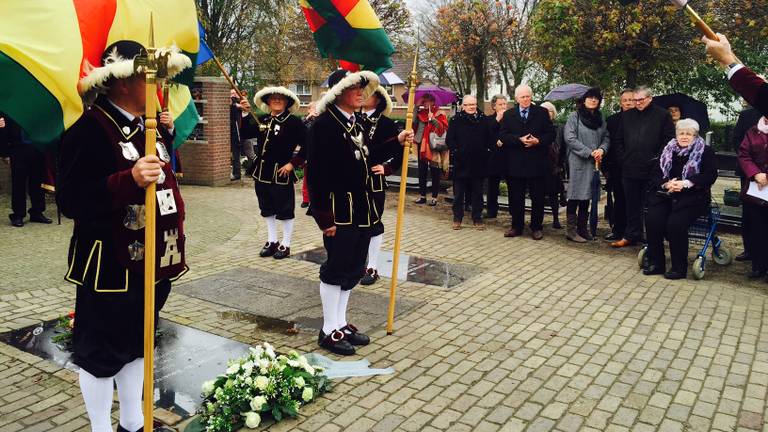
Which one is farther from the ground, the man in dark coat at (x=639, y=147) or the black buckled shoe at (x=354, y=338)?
the man in dark coat at (x=639, y=147)

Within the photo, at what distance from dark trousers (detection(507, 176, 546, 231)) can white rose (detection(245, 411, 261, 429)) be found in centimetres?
655

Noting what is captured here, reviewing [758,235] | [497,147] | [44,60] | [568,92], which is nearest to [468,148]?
[497,147]

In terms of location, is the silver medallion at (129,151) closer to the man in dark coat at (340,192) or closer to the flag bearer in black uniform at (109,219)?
the flag bearer in black uniform at (109,219)

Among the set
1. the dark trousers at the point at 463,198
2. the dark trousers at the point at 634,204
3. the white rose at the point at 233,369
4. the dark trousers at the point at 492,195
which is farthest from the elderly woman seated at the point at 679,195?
the white rose at the point at 233,369

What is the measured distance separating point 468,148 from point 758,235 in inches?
166

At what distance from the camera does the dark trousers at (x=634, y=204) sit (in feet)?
29.7

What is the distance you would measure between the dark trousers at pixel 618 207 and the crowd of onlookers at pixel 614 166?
0.6 inches

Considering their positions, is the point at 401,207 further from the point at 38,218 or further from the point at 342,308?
the point at 38,218

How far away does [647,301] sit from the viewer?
21.9 ft

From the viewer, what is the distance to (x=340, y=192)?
4973 mm

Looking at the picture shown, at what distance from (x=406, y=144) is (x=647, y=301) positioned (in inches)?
126

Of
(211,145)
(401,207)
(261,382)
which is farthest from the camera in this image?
(211,145)

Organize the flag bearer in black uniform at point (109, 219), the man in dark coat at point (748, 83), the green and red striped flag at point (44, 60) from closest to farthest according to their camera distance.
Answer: the green and red striped flag at point (44, 60) < the flag bearer in black uniform at point (109, 219) < the man in dark coat at point (748, 83)

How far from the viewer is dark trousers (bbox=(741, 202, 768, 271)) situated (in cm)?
752
